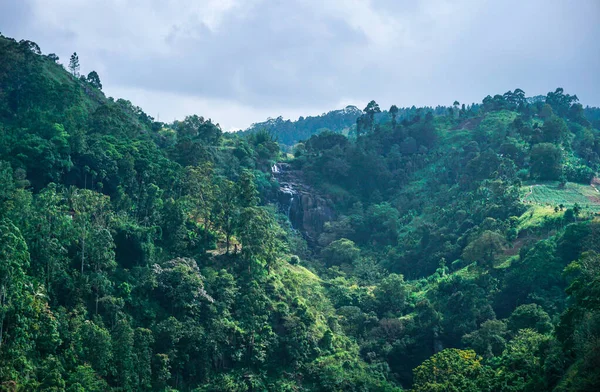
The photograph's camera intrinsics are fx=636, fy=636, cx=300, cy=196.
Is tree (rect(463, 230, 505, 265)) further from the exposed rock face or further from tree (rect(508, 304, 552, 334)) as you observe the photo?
the exposed rock face

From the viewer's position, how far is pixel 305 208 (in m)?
82.2

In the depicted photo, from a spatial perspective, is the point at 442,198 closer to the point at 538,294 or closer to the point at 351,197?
the point at 351,197

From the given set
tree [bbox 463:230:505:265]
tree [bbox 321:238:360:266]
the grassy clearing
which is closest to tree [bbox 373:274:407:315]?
tree [bbox 463:230:505:265]

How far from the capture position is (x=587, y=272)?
1635 inches

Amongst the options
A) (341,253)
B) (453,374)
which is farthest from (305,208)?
(453,374)

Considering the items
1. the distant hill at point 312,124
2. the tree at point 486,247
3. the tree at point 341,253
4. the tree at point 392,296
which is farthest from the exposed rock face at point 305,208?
the distant hill at point 312,124

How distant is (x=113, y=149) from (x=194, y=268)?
14.9 m

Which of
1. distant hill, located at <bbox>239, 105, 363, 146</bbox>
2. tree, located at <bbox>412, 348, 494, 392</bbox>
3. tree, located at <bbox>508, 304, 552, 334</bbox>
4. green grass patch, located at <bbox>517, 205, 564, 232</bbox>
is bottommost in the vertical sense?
tree, located at <bbox>412, 348, 494, 392</bbox>

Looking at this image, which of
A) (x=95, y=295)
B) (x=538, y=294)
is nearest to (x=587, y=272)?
(x=538, y=294)

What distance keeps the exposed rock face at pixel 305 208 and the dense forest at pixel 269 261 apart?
19 centimetres

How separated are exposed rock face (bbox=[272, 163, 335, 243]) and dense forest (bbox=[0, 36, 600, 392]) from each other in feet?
0.63

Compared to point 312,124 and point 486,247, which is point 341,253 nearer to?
point 486,247

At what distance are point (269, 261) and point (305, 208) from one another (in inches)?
1149

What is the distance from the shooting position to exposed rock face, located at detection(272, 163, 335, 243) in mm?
80812
